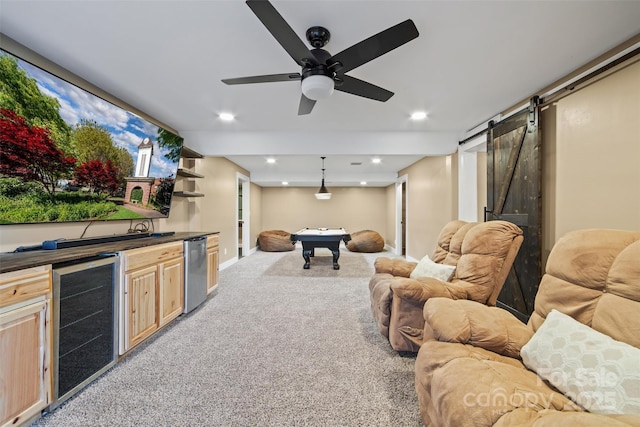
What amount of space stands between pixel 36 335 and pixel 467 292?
8.96ft

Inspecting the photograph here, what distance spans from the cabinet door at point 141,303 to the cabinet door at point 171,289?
9 centimetres

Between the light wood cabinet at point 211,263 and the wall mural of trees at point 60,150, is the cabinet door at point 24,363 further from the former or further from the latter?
the light wood cabinet at point 211,263

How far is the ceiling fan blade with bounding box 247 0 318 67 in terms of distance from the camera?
121 centimetres

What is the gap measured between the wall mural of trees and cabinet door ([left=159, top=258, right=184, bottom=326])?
2.36ft

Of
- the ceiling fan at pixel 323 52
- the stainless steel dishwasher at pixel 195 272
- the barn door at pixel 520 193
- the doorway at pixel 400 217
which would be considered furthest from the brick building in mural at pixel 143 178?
the doorway at pixel 400 217

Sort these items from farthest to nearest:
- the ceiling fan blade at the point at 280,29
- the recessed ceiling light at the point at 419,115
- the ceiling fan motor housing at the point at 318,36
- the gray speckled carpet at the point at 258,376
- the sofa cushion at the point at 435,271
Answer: the recessed ceiling light at the point at 419,115
the sofa cushion at the point at 435,271
the ceiling fan motor housing at the point at 318,36
the gray speckled carpet at the point at 258,376
the ceiling fan blade at the point at 280,29

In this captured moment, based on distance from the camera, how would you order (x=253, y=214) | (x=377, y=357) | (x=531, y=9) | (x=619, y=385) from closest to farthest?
1. (x=619, y=385)
2. (x=531, y=9)
3. (x=377, y=357)
4. (x=253, y=214)

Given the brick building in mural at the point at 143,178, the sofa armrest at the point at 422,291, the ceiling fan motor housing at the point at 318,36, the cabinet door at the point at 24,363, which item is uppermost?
the ceiling fan motor housing at the point at 318,36

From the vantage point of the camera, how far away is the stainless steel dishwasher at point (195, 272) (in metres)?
2.83

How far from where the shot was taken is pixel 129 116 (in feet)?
8.13

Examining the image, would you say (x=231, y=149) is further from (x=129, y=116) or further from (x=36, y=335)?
(x=36, y=335)

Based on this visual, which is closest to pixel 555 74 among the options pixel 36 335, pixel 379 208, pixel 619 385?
pixel 619 385

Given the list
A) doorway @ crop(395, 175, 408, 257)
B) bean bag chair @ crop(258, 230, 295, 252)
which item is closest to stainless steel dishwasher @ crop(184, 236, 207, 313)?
bean bag chair @ crop(258, 230, 295, 252)

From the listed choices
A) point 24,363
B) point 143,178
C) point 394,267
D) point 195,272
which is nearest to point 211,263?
point 195,272
